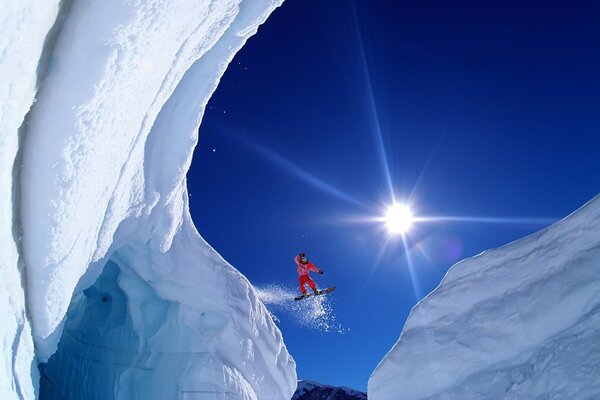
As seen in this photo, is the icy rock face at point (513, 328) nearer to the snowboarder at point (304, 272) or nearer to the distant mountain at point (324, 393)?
the snowboarder at point (304, 272)

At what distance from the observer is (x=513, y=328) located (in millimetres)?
5973

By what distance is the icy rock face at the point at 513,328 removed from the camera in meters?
4.94

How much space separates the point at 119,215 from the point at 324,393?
54.2 m

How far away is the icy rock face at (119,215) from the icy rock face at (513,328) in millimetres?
3086

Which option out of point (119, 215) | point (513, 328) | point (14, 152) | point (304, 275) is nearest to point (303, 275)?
point (304, 275)

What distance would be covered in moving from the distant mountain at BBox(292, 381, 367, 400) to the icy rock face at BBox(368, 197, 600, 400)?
163ft

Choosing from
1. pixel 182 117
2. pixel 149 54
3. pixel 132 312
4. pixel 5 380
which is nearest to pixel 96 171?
pixel 149 54

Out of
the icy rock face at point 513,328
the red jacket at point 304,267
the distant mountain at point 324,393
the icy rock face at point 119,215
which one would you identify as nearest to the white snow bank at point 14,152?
the icy rock face at point 119,215

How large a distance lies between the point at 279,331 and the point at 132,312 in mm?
3180

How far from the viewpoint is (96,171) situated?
3.87 meters

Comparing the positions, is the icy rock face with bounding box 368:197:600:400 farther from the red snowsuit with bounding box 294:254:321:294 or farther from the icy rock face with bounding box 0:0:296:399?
the red snowsuit with bounding box 294:254:321:294

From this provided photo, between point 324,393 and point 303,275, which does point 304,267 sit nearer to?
point 303,275

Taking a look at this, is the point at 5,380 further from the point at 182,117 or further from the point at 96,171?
the point at 182,117

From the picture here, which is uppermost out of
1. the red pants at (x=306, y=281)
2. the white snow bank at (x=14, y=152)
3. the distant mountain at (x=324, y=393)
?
the distant mountain at (x=324, y=393)
